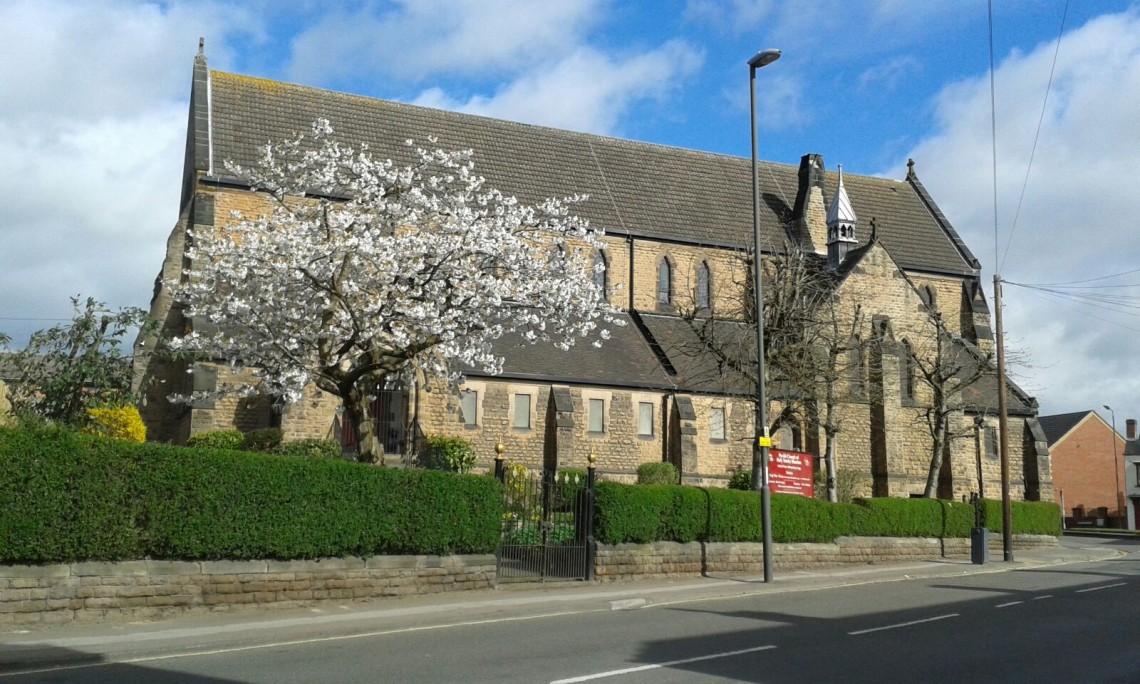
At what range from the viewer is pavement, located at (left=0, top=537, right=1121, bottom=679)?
38.4 ft

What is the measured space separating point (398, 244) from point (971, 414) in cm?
2928

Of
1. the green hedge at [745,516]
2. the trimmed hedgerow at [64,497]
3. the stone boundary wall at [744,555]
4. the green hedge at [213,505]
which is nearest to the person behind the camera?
the trimmed hedgerow at [64,497]

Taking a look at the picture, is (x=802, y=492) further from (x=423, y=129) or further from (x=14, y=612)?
(x=423, y=129)

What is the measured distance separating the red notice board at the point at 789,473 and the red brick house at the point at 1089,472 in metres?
48.8

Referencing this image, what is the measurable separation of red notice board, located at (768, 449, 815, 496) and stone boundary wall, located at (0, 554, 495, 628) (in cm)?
882

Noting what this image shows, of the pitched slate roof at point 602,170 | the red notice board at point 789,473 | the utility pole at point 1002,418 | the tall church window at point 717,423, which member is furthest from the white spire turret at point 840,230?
the red notice board at point 789,473

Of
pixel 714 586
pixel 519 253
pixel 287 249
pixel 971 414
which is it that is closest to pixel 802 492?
pixel 714 586

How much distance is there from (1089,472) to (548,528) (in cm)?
6003

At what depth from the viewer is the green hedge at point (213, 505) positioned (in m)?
13.2

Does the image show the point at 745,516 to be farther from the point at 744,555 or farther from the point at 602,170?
the point at 602,170

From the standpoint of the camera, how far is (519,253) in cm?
2127

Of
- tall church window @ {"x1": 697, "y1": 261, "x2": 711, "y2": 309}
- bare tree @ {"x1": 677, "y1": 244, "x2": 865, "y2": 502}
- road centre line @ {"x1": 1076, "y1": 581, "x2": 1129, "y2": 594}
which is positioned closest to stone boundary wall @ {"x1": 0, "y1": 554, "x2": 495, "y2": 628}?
road centre line @ {"x1": 1076, "y1": 581, "x2": 1129, "y2": 594}

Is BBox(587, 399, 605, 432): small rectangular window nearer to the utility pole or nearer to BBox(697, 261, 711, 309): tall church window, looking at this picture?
BBox(697, 261, 711, 309): tall church window

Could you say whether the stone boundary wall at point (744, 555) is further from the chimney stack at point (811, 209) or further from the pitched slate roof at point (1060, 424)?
the pitched slate roof at point (1060, 424)
